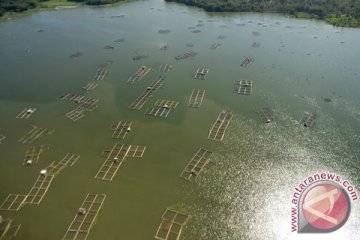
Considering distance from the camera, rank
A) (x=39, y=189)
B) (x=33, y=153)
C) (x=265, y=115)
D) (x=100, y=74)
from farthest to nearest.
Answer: (x=100, y=74) < (x=265, y=115) < (x=33, y=153) < (x=39, y=189)

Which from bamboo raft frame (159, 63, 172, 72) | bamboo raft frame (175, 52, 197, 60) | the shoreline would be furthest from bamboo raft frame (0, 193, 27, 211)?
the shoreline

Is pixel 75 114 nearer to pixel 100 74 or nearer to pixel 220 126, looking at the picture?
pixel 100 74

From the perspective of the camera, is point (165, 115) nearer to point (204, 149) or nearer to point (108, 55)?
point (204, 149)

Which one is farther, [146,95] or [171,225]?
[146,95]

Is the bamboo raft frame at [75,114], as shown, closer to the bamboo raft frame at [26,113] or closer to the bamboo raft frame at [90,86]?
the bamboo raft frame at [26,113]

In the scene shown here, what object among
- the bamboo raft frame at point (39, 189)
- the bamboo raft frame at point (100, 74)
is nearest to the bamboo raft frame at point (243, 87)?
the bamboo raft frame at point (100, 74)

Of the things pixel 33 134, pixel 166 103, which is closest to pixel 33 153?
pixel 33 134
